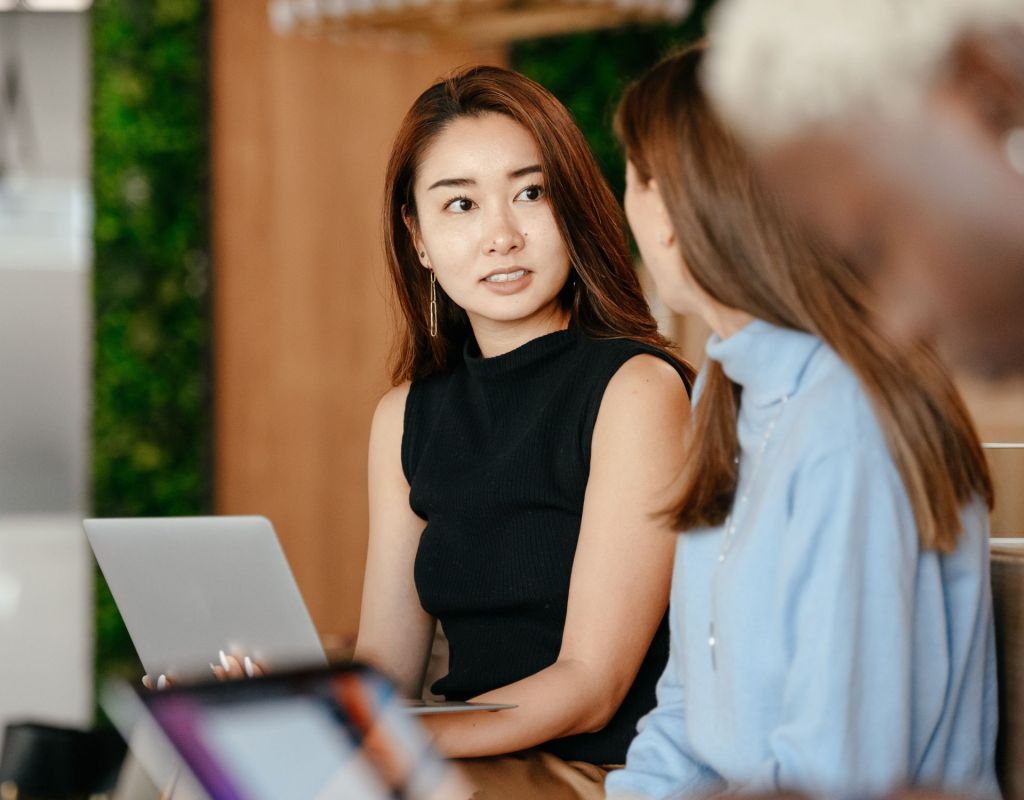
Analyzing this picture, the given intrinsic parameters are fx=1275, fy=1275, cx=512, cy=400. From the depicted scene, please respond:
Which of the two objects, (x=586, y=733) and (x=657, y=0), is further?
(x=657, y=0)

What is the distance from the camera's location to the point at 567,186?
1714 mm

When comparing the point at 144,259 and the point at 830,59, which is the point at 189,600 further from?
the point at 144,259

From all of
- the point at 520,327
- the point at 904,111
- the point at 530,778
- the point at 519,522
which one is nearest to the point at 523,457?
the point at 519,522

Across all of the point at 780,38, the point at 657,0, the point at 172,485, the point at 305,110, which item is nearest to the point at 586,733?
the point at 780,38

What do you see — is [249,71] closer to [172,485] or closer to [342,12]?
[342,12]

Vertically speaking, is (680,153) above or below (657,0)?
below

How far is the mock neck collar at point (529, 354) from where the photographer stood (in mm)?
1768

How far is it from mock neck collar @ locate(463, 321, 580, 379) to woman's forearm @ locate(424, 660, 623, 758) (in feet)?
1.50

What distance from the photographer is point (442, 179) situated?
1759 millimetres

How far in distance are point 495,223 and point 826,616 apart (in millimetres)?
853

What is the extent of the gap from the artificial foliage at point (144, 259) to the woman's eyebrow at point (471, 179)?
2.79m

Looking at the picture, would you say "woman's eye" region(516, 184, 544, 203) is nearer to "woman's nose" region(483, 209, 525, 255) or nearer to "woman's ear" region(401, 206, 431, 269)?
"woman's nose" region(483, 209, 525, 255)

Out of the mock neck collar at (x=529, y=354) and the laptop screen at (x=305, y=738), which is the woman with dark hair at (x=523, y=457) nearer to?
the mock neck collar at (x=529, y=354)

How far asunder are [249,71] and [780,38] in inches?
172
